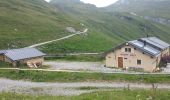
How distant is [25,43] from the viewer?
124 m

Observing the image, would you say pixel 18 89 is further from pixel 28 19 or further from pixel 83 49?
pixel 28 19

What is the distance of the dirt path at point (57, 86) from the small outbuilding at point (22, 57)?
1404 centimetres

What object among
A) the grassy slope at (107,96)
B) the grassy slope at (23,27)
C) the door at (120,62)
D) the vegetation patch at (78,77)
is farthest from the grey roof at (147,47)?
the grassy slope at (23,27)

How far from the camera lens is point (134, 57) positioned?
8294cm

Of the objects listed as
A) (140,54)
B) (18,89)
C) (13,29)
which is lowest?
(18,89)

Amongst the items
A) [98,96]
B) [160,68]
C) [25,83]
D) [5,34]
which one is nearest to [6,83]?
[25,83]

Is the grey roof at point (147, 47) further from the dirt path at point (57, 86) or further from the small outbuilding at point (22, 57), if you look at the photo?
the small outbuilding at point (22, 57)

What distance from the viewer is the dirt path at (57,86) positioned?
198 feet

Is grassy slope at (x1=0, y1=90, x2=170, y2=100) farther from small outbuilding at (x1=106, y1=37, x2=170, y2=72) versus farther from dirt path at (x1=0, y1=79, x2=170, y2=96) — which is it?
small outbuilding at (x1=106, y1=37, x2=170, y2=72)

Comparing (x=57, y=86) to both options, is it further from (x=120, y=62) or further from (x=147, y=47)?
(x=147, y=47)

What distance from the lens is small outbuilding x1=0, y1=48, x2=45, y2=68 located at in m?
84.6

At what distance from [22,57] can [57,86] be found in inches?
888

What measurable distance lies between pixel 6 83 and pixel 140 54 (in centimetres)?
3103

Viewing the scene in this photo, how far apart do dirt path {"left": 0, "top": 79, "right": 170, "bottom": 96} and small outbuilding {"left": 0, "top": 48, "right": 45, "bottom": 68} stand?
46.1ft
